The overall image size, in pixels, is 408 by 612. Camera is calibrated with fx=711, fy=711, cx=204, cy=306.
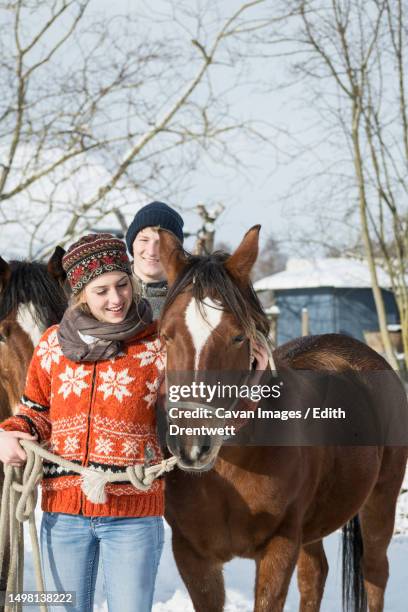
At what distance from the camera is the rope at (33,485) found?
2.10 m

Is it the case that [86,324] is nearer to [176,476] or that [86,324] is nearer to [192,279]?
[192,279]

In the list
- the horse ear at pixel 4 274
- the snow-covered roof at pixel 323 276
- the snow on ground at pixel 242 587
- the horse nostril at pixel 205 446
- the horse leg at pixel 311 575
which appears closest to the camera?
the horse nostril at pixel 205 446

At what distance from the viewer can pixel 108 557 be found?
83.8 inches

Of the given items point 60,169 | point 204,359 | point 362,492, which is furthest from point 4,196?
point 204,359

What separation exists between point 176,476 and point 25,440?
56cm

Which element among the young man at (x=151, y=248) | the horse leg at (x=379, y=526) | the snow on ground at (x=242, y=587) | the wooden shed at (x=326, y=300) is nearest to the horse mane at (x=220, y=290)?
the young man at (x=151, y=248)

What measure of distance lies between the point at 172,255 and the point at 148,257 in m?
0.77

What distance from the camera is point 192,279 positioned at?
2.21m

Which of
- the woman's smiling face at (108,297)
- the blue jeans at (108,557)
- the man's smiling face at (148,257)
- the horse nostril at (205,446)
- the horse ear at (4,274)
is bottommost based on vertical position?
the blue jeans at (108,557)

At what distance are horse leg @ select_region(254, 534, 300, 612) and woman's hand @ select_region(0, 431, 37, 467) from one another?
91 centimetres

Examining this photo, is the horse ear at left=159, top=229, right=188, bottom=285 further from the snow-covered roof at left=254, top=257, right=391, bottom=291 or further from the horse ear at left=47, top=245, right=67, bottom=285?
the snow-covered roof at left=254, top=257, right=391, bottom=291

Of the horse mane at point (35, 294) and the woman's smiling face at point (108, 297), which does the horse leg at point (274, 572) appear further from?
the horse mane at point (35, 294)

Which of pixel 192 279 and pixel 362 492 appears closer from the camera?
pixel 192 279

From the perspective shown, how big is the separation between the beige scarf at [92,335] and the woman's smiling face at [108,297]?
0.03 metres
